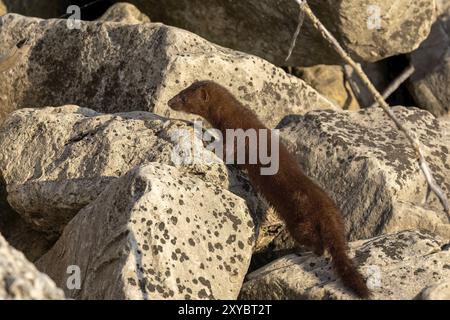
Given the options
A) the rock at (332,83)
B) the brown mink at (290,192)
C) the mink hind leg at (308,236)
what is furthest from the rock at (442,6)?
the mink hind leg at (308,236)

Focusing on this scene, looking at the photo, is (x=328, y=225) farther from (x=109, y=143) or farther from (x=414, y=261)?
(x=109, y=143)

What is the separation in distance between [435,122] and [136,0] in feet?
11.9

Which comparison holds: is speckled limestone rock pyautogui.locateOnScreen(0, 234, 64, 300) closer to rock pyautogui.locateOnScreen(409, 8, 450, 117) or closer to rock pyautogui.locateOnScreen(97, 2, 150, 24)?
rock pyautogui.locateOnScreen(97, 2, 150, 24)

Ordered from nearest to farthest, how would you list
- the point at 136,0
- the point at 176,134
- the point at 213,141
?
the point at 176,134
the point at 213,141
the point at 136,0

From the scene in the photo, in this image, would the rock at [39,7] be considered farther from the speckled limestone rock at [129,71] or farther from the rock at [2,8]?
the speckled limestone rock at [129,71]

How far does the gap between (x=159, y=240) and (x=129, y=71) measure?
2790 millimetres

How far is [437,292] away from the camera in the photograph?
19.5 feet

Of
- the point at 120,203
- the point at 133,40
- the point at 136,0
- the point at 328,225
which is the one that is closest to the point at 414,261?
the point at 328,225

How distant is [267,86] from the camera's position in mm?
8672

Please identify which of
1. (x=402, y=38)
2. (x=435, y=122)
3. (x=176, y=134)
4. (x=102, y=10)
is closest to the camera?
(x=176, y=134)

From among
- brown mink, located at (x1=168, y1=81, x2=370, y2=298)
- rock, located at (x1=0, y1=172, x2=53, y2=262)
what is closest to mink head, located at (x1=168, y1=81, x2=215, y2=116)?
brown mink, located at (x1=168, y1=81, x2=370, y2=298)

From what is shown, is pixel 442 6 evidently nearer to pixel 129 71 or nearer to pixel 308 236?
pixel 129 71

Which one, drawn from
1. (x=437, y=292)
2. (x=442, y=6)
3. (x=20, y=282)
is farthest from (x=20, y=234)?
(x=442, y=6)
